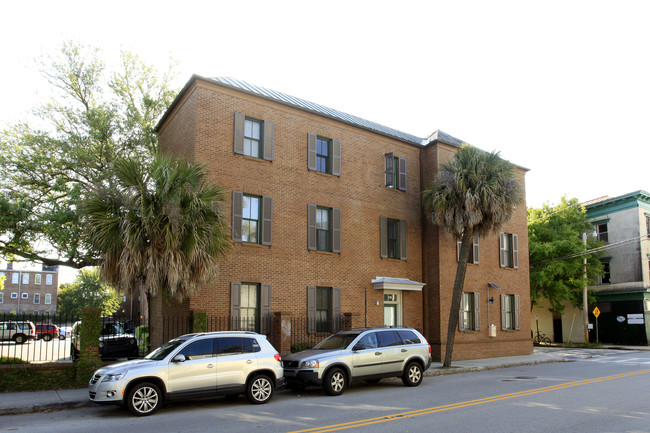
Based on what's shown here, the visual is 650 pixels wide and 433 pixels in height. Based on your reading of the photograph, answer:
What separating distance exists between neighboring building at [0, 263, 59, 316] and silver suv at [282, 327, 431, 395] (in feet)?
229

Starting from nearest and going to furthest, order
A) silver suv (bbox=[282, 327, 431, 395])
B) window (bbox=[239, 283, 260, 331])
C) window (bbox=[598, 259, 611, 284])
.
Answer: silver suv (bbox=[282, 327, 431, 395]) < window (bbox=[239, 283, 260, 331]) < window (bbox=[598, 259, 611, 284])

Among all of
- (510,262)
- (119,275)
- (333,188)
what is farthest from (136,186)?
(510,262)

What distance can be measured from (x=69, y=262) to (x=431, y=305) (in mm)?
15676

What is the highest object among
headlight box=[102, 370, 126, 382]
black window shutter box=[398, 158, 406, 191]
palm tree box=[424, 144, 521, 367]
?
black window shutter box=[398, 158, 406, 191]

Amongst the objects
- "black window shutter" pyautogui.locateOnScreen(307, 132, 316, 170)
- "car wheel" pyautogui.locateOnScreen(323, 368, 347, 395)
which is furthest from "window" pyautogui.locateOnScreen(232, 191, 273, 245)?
"car wheel" pyautogui.locateOnScreen(323, 368, 347, 395)

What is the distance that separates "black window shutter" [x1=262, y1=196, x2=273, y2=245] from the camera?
18484 millimetres

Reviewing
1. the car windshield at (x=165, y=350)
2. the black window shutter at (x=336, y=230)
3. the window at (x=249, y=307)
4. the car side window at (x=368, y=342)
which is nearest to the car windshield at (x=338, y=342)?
the car side window at (x=368, y=342)

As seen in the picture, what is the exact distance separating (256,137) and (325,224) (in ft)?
14.6

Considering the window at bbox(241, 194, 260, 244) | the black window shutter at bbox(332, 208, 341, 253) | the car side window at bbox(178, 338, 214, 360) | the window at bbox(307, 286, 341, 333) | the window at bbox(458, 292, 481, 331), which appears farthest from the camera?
the window at bbox(458, 292, 481, 331)

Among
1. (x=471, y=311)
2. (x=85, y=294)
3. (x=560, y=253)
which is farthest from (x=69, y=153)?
(x=85, y=294)

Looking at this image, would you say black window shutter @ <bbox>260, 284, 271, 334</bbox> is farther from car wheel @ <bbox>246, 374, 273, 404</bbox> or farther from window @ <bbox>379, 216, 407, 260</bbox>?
window @ <bbox>379, 216, 407, 260</bbox>

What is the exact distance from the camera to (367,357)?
1411 cm

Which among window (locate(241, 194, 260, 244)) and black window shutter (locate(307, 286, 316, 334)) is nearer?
window (locate(241, 194, 260, 244))

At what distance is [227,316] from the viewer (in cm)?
1714
